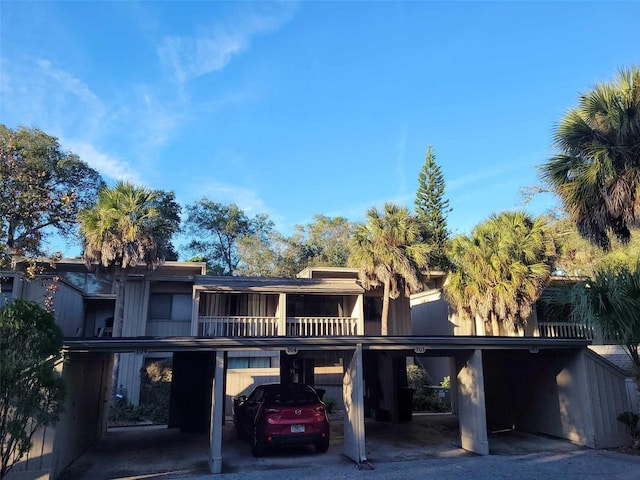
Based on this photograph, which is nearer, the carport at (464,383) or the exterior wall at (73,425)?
the exterior wall at (73,425)

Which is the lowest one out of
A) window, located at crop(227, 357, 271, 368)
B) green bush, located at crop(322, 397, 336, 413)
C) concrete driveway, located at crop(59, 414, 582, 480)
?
concrete driveway, located at crop(59, 414, 582, 480)

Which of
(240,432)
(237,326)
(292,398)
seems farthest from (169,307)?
(292,398)

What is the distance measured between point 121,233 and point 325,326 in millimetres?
8392

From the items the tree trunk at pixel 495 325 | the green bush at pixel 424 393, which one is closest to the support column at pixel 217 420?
the green bush at pixel 424 393

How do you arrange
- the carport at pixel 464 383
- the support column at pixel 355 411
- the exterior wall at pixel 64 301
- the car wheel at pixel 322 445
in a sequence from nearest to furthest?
the carport at pixel 464 383 → the support column at pixel 355 411 → the car wheel at pixel 322 445 → the exterior wall at pixel 64 301

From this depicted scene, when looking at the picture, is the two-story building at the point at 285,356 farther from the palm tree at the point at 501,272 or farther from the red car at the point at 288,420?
the palm tree at the point at 501,272

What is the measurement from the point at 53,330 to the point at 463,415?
924 centimetres

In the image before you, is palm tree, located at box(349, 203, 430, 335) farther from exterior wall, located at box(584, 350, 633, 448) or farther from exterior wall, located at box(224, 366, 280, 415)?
exterior wall, located at box(584, 350, 633, 448)

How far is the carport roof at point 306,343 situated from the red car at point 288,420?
3.82 ft

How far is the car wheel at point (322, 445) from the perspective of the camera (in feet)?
35.6

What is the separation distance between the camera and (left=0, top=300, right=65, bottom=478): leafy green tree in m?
6.88

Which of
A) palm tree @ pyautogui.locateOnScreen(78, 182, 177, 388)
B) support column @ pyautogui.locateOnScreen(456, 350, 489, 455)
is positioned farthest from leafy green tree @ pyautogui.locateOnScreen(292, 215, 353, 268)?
support column @ pyautogui.locateOnScreen(456, 350, 489, 455)

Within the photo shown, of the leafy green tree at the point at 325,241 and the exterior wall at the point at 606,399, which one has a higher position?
the leafy green tree at the point at 325,241

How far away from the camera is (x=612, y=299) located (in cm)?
1068
